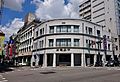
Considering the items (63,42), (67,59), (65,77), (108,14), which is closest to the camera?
(65,77)

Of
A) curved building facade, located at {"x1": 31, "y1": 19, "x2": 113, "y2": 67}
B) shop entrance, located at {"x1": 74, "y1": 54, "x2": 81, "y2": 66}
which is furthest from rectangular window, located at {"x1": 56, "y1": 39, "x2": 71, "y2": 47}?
shop entrance, located at {"x1": 74, "y1": 54, "x2": 81, "y2": 66}

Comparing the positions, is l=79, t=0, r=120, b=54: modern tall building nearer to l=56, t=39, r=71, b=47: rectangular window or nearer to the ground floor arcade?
the ground floor arcade

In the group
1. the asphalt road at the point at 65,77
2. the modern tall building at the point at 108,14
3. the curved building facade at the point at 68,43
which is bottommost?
the asphalt road at the point at 65,77

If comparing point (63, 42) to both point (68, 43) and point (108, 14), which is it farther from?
point (108, 14)

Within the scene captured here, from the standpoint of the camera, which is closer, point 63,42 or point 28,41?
point 63,42

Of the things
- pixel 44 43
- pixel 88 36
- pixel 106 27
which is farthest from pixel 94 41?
pixel 106 27

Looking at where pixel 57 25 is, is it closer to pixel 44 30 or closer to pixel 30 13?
pixel 44 30

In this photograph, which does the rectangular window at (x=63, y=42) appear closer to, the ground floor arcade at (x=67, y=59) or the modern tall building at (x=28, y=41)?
the ground floor arcade at (x=67, y=59)

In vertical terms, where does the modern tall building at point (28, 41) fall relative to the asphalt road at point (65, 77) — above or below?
above

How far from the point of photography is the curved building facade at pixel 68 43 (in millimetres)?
49969

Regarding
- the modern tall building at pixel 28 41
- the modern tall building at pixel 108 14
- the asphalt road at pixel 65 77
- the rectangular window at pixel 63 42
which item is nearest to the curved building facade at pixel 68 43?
the rectangular window at pixel 63 42

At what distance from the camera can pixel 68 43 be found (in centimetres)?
5009

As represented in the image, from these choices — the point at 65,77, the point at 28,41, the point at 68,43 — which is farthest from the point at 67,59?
the point at 65,77

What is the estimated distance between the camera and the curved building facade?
164 feet
